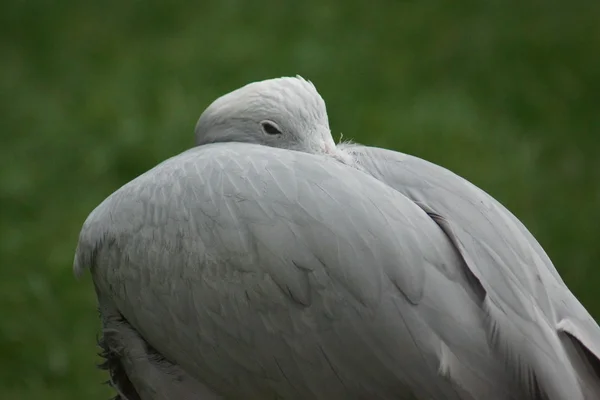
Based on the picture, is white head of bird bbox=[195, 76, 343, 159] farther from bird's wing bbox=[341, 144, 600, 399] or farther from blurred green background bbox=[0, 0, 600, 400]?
blurred green background bbox=[0, 0, 600, 400]

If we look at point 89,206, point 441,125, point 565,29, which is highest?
point 565,29

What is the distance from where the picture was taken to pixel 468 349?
164cm

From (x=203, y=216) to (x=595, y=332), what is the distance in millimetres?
762

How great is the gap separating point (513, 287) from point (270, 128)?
0.67 meters

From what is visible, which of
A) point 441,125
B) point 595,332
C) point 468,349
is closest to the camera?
point 468,349

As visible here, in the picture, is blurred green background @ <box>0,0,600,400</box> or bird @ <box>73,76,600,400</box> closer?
bird @ <box>73,76,600,400</box>

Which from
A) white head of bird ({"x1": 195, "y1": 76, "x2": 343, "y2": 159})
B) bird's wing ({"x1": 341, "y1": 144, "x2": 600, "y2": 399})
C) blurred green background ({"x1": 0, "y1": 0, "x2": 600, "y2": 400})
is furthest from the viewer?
blurred green background ({"x1": 0, "y1": 0, "x2": 600, "y2": 400})

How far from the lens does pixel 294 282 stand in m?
1.72

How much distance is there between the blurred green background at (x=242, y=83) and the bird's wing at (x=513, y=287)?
1.72 m

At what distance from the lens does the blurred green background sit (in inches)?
144

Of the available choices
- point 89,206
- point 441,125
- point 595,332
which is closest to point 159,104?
point 89,206

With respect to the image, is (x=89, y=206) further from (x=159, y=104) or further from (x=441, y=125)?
(x=441, y=125)

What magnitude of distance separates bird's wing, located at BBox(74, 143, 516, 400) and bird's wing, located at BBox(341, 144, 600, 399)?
0.04m

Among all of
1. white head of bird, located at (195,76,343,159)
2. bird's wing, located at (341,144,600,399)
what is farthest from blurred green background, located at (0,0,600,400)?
bird's wing, located at (341,144,600,399)
